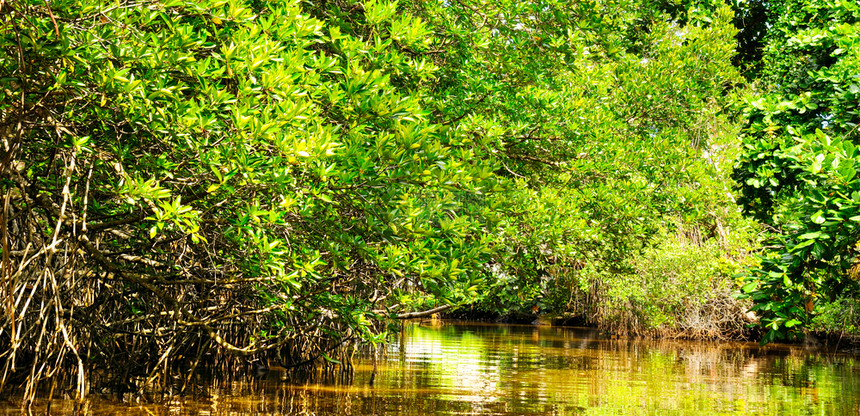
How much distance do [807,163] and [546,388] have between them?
4.61m

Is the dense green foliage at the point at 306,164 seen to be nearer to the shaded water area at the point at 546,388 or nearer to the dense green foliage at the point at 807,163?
the dense green foliage at the point at 807,163

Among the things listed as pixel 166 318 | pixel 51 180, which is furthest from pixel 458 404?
pixel 51 180

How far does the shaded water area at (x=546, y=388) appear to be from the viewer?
745cm

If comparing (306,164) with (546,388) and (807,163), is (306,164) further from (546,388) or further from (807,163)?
(546,388)

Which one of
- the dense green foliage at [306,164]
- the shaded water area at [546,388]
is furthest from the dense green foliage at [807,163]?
the shaded water area at [546,388]

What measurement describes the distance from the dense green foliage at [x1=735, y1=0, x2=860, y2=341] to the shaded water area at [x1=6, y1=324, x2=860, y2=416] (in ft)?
6.96

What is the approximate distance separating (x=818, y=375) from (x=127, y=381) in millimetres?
10088

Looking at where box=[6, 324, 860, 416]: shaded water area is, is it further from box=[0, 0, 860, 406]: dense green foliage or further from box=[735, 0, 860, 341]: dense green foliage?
box=[735, 0, 860, 341]: dense green foliage

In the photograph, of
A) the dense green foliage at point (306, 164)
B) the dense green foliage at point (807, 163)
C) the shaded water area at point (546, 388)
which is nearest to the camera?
the dense green foliage at point (306, 164)

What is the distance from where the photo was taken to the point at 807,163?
5.86m

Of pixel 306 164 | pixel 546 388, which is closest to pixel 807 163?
pixel 306 164

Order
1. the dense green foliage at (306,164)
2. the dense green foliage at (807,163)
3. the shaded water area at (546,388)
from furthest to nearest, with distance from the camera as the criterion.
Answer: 1. the shaded water area at (546,388)
2. the dense green foliage at (807,163)
3. the dense green foliage at (306,164)

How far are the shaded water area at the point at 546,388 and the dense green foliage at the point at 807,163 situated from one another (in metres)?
A: 2.12

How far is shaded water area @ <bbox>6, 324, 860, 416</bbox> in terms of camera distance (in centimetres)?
745
